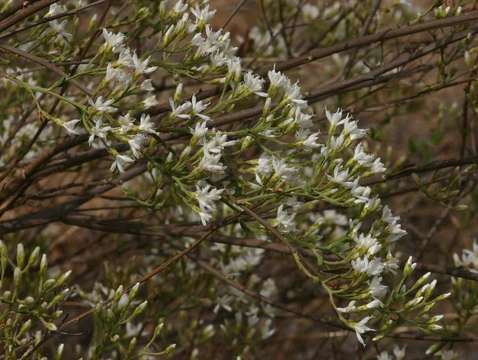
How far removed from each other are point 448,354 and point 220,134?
167 cm

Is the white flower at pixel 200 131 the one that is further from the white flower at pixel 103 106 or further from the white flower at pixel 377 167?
the white flower at pixel 377 167

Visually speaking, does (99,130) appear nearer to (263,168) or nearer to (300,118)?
(263,168)

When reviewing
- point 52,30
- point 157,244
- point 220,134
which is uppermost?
point 52,30

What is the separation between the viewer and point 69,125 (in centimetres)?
252

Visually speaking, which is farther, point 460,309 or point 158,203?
point 460,309

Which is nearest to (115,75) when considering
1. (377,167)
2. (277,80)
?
(277,80)

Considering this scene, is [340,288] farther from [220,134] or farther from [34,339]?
[34,339]

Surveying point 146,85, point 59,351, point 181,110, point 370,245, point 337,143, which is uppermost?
point 146,85

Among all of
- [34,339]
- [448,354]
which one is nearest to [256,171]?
[34,339]

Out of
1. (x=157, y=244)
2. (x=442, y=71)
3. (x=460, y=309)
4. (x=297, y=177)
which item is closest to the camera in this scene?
(x=297, y=177)

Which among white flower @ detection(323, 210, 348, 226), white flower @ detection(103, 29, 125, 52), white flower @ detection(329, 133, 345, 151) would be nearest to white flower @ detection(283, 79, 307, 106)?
white flower @ detection(329, 133, 345, 151)

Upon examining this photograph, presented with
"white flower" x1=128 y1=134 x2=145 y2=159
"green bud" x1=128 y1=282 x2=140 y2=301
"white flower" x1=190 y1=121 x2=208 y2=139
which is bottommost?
"green bud" x1=128 y1=282 x2=140 y2=301

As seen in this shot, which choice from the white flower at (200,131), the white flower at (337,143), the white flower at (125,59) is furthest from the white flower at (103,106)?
the white flower at (337,143)

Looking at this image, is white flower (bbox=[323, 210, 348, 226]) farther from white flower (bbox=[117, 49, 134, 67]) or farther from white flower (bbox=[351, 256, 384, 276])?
white flower (bbox=[117, 49, 134, 67])
